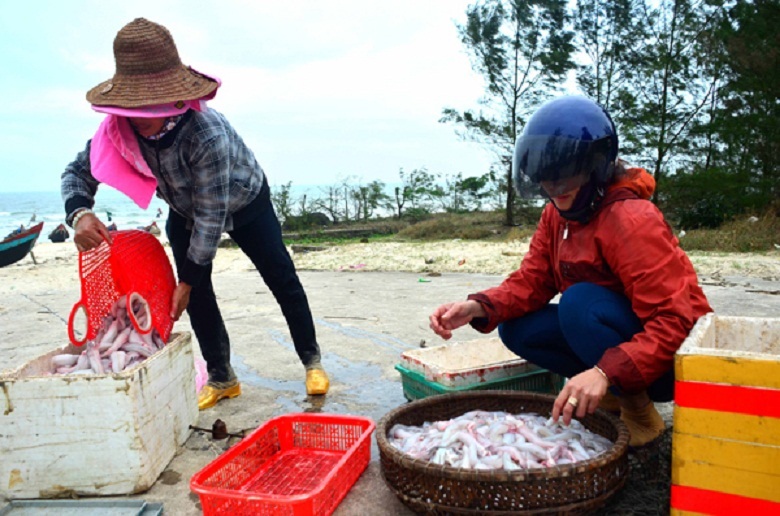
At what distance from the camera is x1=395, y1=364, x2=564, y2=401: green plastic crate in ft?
9.62

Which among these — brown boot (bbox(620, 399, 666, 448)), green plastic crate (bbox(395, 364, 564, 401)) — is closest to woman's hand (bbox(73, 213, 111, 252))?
green plastic crate (bbox(395, 364, 564, 401))

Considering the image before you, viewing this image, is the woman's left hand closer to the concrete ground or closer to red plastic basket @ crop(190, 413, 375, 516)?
the concrete ground

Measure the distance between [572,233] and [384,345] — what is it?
2.56 metres

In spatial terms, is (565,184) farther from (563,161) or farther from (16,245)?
(16,245)

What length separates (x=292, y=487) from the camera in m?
2.49

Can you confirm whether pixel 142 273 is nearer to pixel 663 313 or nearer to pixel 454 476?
pixel 454 476

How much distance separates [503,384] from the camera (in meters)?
3.00

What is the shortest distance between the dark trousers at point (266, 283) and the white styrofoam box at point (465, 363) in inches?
27.3

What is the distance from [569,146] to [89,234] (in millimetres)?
2027

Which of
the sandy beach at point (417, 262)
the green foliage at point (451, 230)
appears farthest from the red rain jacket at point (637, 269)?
the green foliage at point (451, 230)

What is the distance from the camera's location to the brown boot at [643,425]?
237 centimetres

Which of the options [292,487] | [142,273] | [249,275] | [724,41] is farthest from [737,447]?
[724,41]

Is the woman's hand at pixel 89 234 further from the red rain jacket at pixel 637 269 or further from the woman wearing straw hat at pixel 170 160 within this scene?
the red rain jacket at pixel 637 269

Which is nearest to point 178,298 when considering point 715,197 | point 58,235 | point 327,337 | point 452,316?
point 452,316
